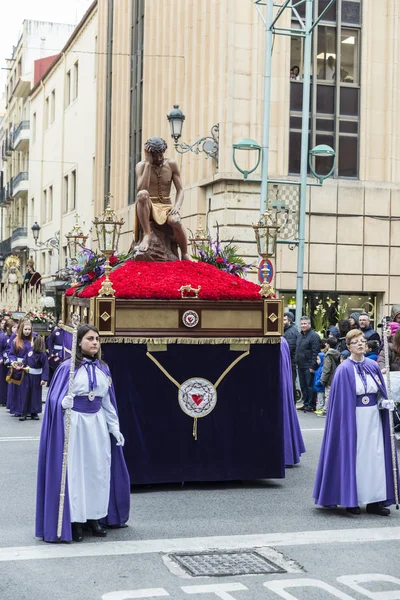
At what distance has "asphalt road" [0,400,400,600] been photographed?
6.75m

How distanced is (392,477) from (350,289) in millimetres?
17720

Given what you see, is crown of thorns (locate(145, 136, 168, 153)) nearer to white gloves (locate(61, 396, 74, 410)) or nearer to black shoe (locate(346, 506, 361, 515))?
white gloves (locate(61, 396, 74, 410))

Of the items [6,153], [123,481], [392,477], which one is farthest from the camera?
[6,153]

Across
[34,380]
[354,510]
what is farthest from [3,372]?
[354,510]

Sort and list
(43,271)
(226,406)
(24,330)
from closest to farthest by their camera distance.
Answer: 1. (226,406)
2. (24,330)
3. (43,271)

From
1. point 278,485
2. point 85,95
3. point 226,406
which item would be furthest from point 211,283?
point 85,95

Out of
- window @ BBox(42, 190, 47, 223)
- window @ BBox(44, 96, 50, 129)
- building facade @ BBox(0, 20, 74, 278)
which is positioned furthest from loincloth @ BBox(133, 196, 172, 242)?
building facade @ BBox(0, 20, 74, 278)

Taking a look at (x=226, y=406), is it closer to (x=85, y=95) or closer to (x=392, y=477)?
(x=392, y=477)

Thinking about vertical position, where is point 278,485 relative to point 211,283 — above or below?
below

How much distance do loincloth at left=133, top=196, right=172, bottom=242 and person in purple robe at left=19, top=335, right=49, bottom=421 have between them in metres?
6.00

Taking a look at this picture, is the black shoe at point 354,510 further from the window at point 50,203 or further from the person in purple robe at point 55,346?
the window at point 50,203

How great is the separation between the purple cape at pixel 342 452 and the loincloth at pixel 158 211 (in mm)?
3455

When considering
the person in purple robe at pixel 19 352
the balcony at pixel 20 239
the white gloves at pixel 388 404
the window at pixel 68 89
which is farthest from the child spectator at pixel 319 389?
the balcony at pixel 20 239

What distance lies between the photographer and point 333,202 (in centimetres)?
2652
